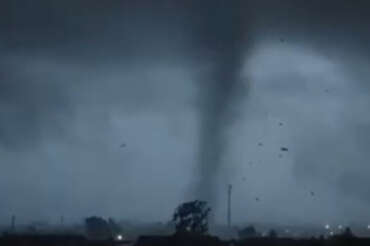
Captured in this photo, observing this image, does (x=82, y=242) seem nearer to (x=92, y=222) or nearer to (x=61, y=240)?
(x=61, y=240)

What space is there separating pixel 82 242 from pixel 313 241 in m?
28.3

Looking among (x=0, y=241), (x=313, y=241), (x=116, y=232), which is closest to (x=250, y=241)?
(x=313, y=241)

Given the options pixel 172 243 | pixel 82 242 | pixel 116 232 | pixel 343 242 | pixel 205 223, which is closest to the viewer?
pixel 343 242

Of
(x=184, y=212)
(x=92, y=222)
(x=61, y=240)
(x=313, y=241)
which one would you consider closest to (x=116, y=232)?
(x=92, y=222)

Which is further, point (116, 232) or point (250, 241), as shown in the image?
point (116, 232)

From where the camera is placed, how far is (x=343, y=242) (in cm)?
7238

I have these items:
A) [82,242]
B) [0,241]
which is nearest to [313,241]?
[82,242]

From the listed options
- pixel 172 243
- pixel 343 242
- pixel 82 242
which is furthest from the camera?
pixel 82 242

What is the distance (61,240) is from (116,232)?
81844mm

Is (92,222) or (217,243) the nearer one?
(217,243)

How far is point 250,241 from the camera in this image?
81438 millimetres

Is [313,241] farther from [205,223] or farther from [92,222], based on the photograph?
[92,222]

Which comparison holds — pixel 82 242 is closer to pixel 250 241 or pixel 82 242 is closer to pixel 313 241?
pixel 250 241

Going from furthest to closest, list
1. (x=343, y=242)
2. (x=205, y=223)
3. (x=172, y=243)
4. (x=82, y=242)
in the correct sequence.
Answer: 1. (x=205, y=223)
2. (x=82, y=242)
3. (x=172, y=243)
4. (x=343, y=242)
